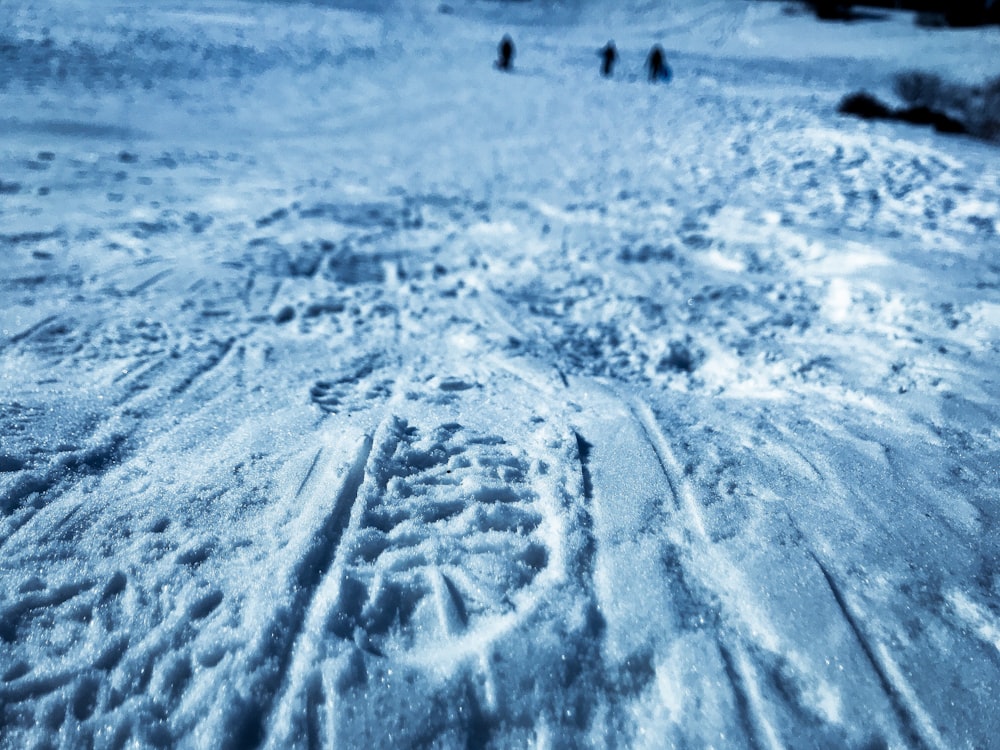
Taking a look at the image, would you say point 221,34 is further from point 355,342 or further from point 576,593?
point 576,593

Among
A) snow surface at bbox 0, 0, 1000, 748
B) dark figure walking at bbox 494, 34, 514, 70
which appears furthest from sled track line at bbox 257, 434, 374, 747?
dark figure walking at bbox 494, 34, 514, 70

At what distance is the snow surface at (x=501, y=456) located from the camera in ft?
6.17

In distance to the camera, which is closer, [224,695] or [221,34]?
[224,695]

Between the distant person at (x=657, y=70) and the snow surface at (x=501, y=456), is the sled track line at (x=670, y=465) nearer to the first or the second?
the snow surface at (x=501, y=456)

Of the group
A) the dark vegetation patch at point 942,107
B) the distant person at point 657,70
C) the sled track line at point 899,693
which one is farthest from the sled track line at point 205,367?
the distant person at point 657,70

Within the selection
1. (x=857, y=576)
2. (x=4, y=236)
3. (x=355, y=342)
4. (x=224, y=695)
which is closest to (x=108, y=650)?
(x=224, y=695)

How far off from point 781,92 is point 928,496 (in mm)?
12915

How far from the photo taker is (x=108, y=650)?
1934 mm

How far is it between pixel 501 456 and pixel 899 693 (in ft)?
5.76

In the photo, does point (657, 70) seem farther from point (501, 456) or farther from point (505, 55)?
point (501, 456)

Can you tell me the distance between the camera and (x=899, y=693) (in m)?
1.90

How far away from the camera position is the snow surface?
1880 mm

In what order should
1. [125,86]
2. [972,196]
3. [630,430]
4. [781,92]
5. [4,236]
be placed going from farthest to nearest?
[781,92], [125,86], [972,196], [4,236], [630,430]

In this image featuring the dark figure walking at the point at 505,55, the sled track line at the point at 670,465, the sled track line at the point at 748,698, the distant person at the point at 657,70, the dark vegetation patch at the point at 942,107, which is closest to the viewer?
the sled track line at the point at 748,698
